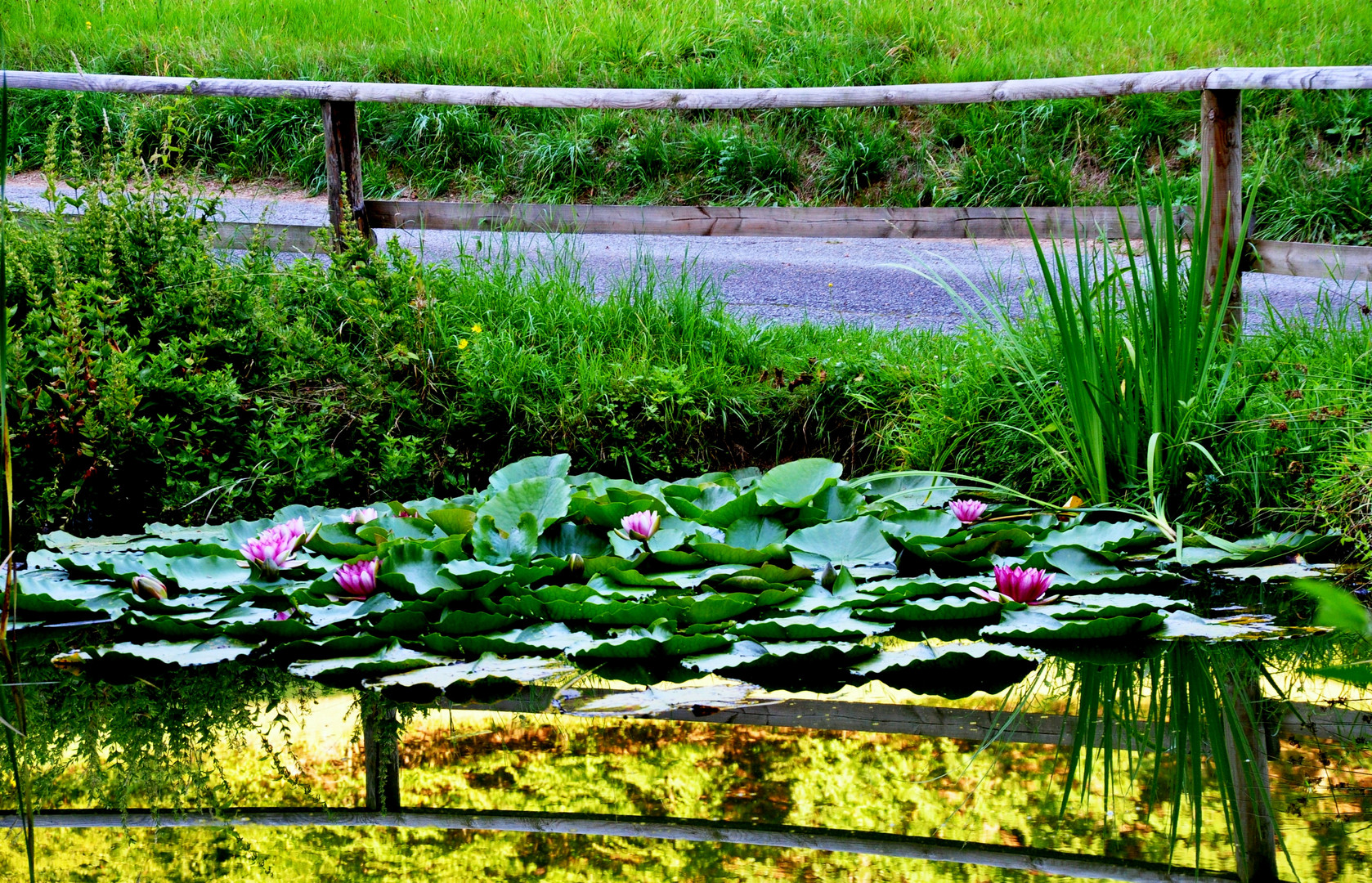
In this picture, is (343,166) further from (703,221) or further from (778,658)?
(778,658)

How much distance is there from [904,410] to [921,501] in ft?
2.17

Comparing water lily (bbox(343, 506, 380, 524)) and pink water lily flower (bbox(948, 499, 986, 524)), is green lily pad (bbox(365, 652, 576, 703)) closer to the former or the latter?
water lily (bbox(343, 506, 380, 524))

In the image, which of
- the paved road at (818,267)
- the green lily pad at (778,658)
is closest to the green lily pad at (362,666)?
the green lily pad at (778,658)

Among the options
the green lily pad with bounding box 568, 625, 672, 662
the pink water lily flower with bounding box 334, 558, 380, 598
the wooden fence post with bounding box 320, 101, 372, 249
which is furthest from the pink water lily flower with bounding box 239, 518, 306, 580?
the wooden fence post with bounding box 320, 101, 372, 249

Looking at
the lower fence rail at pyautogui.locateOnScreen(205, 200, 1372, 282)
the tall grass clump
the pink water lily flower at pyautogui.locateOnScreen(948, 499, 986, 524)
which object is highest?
the lower fence rail at pyautogui.locateOnScreen(205, 200, 1372, 282)

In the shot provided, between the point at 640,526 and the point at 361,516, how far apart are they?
2.24 feet

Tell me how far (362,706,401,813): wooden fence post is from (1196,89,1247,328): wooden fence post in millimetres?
2734

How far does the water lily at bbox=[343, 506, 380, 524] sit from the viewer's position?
267 centimetres

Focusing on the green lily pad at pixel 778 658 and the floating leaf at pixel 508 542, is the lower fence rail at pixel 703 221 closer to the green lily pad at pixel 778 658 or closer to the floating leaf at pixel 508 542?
the floating leaf at pixel 508 542

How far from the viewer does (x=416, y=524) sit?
2.59 meters

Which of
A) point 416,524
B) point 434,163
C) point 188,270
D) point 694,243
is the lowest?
point 416,524

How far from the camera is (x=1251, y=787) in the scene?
1.47m

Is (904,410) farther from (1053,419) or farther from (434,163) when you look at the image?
(434,163)

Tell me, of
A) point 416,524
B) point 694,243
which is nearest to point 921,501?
point 416,524
